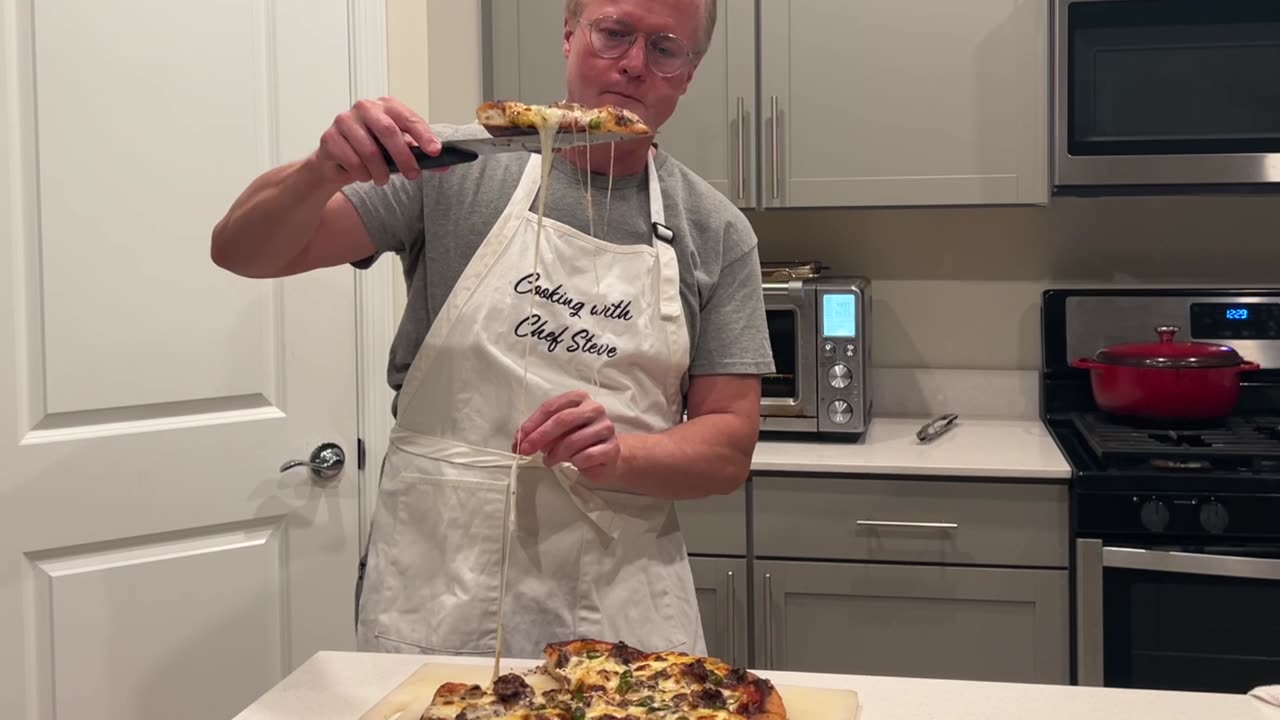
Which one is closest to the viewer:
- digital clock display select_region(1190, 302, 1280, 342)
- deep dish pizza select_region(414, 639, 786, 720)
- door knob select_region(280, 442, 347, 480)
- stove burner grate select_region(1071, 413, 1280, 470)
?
deep dish pizza select_region(414, 639, 786, 720)

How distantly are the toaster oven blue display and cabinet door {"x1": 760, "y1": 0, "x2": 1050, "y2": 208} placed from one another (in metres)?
0.24

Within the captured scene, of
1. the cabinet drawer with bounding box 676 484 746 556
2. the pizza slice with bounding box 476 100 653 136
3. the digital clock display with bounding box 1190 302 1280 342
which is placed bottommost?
the cabinet drawer with bounding box 676 484 746 556

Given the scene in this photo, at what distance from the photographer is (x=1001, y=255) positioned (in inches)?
119

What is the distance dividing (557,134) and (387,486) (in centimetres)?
52

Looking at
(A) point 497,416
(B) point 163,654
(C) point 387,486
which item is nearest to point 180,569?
(B) point 163,654

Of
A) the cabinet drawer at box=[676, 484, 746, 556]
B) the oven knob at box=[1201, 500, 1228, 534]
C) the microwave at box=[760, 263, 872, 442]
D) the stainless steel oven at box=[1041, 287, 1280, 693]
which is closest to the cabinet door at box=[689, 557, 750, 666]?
the cabinet drawer at box=[676, 484, 746, 556]

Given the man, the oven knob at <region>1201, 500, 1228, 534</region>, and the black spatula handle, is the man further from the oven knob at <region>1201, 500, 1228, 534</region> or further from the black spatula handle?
the oven knob at <region>1201, 500, 1228, 534</region>

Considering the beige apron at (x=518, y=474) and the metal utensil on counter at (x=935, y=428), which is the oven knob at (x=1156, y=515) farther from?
the beige apron at (x=518, y=474)

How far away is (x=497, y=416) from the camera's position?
4.88 feet

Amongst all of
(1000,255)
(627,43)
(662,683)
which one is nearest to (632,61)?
(627,43)

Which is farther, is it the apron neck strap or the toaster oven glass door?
the toaster oven glass door

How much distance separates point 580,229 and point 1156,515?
1325 mm

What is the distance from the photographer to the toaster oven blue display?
2.59 metres

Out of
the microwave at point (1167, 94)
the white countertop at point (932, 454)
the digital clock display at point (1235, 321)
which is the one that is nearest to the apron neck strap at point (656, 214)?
the white countertop at point (932, 454)
